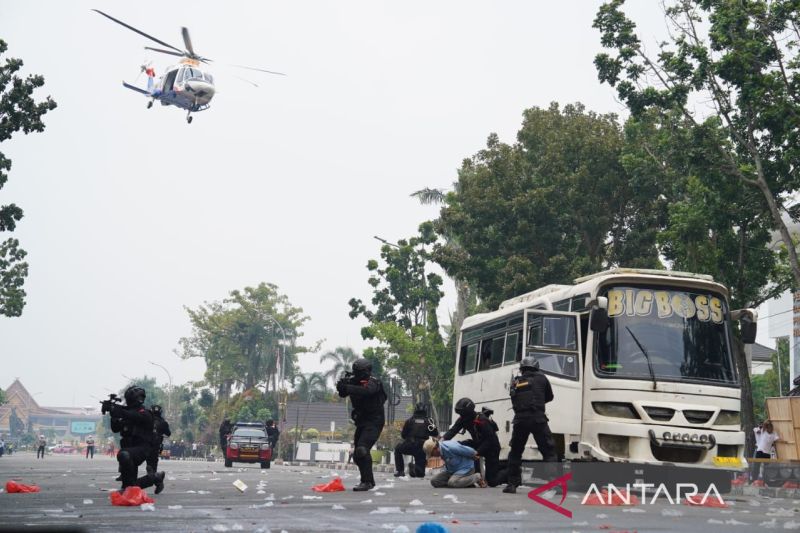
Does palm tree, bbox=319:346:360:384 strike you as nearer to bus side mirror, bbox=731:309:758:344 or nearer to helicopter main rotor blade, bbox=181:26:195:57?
helicopter main rotor blade, bbox=181:26:195:57

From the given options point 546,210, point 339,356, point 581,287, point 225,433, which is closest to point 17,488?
point 581,287

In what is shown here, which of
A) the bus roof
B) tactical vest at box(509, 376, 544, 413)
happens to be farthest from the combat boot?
the bus roof

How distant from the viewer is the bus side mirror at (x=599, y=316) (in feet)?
53.2

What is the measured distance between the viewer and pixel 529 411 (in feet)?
49.3

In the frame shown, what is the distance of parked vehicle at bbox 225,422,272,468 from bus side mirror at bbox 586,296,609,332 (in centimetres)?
2203

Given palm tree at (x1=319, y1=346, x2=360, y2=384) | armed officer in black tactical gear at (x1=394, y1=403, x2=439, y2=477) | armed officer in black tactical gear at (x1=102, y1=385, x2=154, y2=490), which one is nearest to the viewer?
armed officer in black tactical gear at (x1=102, y1=385, x2=154, y2=490)

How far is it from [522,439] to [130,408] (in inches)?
215

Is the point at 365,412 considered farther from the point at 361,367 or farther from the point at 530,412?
the point at 530,412

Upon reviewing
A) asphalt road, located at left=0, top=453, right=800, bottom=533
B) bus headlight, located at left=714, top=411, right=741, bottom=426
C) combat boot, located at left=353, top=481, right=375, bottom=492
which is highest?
bus headlight, located at left=714, top=411, right=741, bottom=426

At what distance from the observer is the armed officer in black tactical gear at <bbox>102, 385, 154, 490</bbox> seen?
525 inches

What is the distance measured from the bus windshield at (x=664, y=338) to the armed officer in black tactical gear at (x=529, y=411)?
1.95 meters

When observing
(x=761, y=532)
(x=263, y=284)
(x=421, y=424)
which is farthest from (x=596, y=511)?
(x=263, y=284)

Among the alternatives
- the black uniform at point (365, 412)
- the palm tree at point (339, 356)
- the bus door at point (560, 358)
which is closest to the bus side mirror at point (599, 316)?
the bus door at point (560, 358)

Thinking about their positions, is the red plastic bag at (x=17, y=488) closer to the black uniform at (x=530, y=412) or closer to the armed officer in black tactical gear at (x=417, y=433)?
the black uniform at (x=530, y=412)
